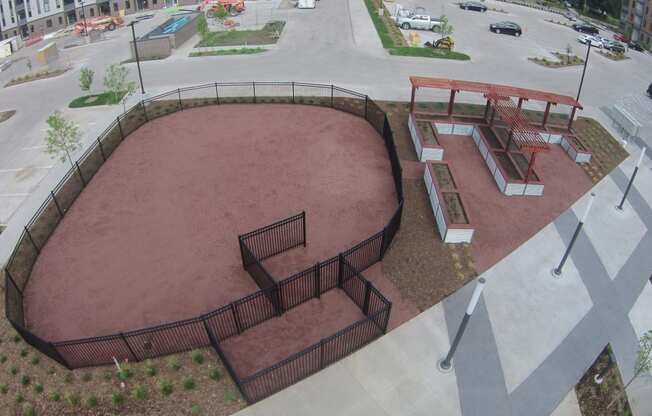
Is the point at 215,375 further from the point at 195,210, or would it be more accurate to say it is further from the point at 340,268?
the point at 195,210

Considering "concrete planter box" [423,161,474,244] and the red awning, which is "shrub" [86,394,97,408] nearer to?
"concrete planter box" [423,161,474,244]

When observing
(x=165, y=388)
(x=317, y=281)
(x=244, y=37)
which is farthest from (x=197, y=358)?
(x=244, y=37)

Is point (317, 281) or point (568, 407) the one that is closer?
point (568, 407)

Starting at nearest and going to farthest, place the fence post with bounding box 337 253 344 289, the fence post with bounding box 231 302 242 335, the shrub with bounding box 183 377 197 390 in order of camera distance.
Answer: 1. the shrub with bounding box 183 377 197 390
2. the fence post with bounding box 231 302 242 335
3. the fence post with bounding box 337 253 344 289

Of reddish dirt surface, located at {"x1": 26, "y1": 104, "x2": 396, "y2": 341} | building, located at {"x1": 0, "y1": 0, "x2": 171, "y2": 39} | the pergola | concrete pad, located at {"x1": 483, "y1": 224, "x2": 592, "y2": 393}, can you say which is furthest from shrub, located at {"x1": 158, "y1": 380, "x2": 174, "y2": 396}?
building, located at {"x1": 0, "y1": 0, "x2": 171, "y2": 39}

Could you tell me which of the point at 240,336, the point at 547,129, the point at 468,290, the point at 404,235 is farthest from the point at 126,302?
the point at 547,129

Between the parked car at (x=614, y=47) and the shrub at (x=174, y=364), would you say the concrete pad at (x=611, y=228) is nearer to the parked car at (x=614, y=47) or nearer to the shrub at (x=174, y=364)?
the shrub at (x=174, y=364)

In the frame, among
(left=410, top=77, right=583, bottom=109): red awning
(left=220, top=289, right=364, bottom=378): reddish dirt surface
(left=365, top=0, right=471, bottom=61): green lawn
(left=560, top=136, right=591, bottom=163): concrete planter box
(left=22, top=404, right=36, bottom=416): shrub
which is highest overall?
(left=365, top=0, right=471, bottom=61): green lawn
